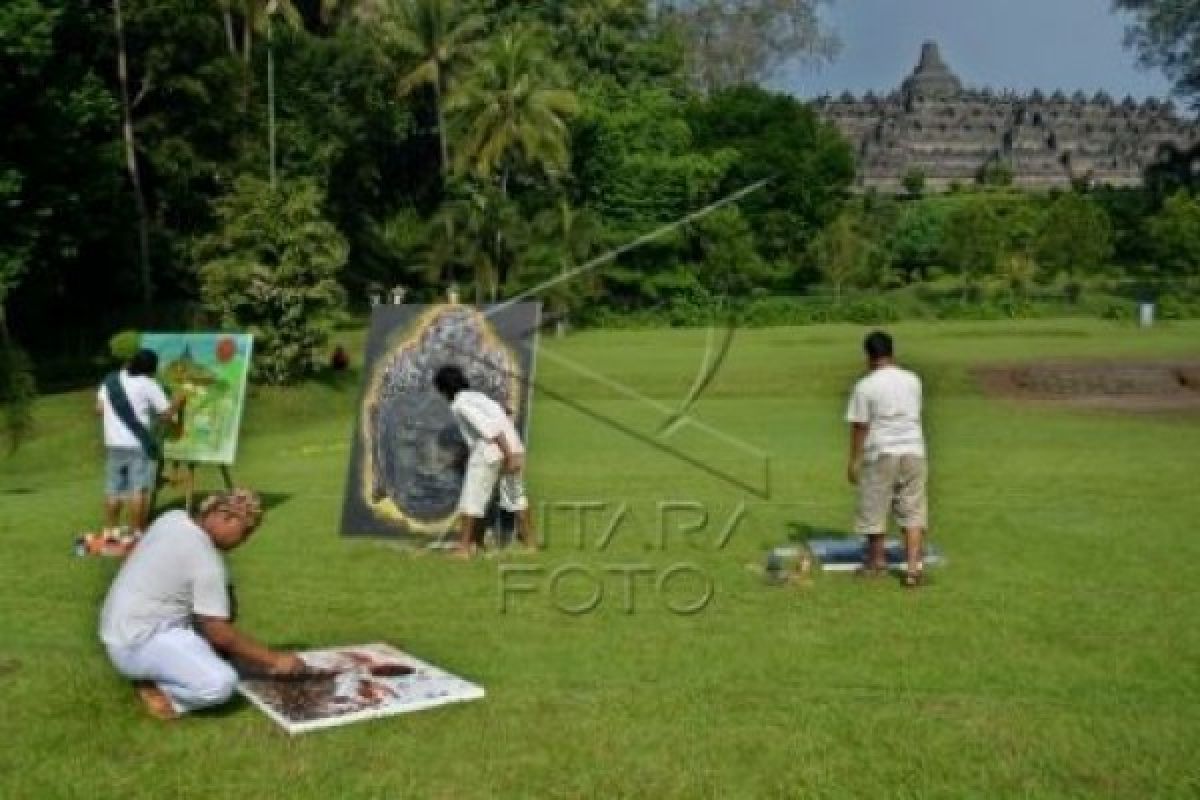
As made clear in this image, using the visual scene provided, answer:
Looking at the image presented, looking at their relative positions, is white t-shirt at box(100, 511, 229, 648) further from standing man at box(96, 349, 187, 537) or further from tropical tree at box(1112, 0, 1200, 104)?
tropical tree at box(1112, 0, 1200, 104)

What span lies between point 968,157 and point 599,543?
101m

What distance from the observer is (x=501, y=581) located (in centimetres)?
1174

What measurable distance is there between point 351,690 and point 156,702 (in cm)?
114

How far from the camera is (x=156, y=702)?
8086mm

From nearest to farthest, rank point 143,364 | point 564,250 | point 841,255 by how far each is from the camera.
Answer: point 143,364 < point 564,250 < point 841,255

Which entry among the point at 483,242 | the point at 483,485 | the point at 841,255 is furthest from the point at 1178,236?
the point at 483,485

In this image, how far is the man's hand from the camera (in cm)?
808

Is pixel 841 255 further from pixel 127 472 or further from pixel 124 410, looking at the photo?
pixel 124 410

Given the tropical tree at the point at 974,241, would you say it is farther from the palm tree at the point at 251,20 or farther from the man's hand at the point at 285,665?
the man's hand at the point at 285,665

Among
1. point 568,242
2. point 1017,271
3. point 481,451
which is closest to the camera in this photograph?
point 481,451

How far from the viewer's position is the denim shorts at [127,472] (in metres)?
14.2

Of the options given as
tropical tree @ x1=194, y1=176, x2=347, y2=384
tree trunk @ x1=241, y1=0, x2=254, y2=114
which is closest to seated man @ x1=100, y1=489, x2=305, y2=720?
tropical tree @ x1=194, y1=176, x2=347, y2=384

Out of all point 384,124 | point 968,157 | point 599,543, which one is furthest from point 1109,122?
point 599,543

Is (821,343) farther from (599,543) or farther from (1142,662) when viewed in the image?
(1142,662)
